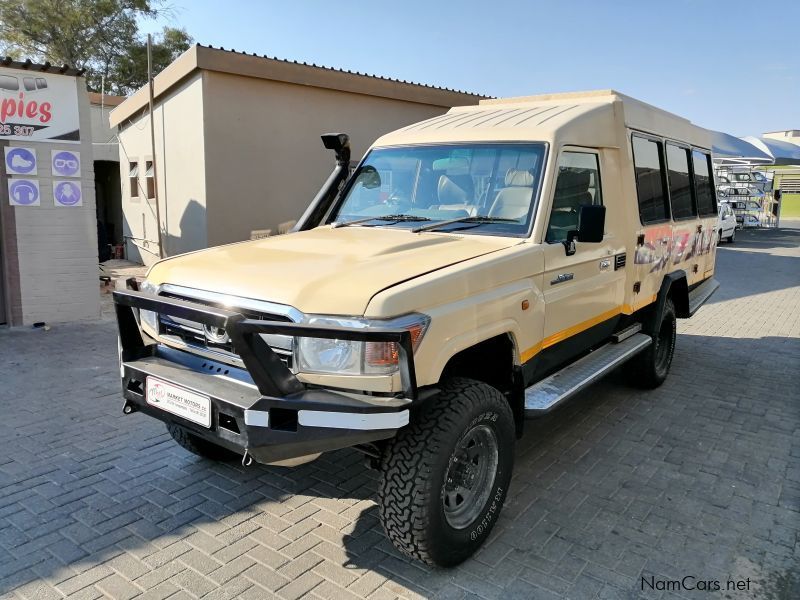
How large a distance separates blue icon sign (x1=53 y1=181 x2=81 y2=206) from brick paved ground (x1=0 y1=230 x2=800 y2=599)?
3039 millimetres

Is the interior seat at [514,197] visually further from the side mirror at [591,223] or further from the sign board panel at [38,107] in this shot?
the sign board panel at [38,107]

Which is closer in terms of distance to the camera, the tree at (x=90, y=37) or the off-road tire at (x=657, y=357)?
the off-road tire at (x=657, y=357)

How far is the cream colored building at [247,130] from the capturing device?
10016mm

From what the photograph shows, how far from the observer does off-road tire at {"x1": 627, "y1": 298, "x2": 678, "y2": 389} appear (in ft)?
19.1

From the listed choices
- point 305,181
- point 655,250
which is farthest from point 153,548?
point 305,181

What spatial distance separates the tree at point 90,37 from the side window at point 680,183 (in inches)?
1017

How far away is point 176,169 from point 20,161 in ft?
11.4

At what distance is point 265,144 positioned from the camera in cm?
1057

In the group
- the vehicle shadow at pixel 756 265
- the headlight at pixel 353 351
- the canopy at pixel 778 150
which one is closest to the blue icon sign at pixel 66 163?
the headlight at pixel 353 351

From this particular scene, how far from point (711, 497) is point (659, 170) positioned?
3.02 meters

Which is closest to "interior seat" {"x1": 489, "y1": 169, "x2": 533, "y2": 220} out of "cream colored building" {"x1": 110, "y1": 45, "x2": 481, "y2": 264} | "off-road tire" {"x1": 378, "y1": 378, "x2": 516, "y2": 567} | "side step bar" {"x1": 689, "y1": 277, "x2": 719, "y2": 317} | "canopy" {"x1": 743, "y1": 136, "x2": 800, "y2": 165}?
"off-road tire" {"x1": 378, "y1": 378, "x2": 516, "y2": 567}

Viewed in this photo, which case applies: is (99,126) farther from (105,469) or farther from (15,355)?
(105,469)

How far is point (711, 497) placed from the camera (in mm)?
3936

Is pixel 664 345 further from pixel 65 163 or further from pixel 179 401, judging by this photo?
pixel 65 163
